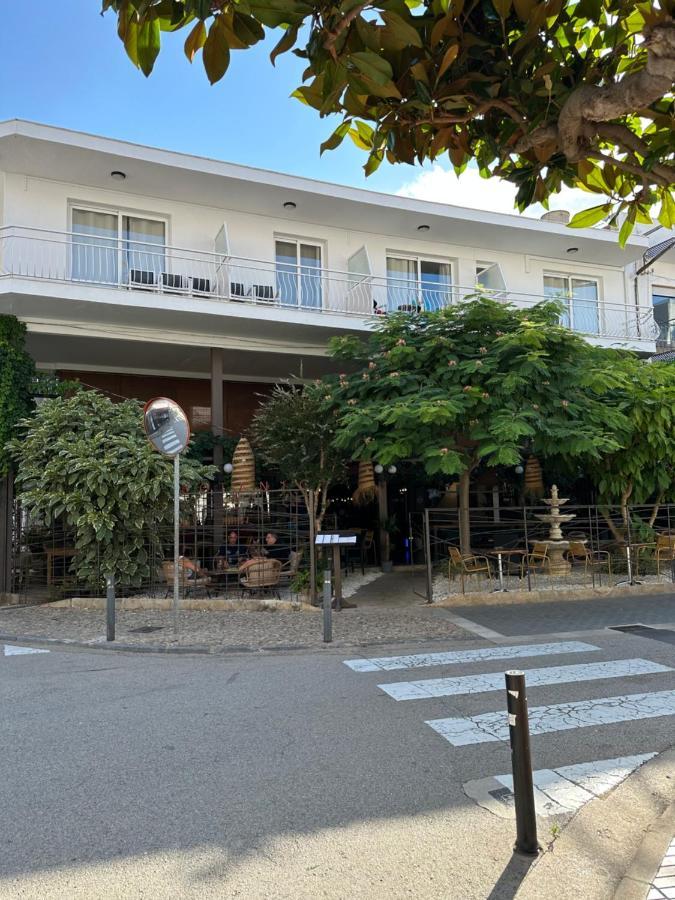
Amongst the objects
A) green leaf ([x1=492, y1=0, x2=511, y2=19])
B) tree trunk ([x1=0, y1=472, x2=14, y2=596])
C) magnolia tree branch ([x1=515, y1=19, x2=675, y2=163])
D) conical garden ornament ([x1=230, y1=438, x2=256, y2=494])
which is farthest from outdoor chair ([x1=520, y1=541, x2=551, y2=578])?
green leaf ([x1=492, y1=0, x2=511, y2=19])

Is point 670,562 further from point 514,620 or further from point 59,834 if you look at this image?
point 59,834

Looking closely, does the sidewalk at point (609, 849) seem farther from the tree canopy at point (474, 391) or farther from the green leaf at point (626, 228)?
the tree canopy at point (474, 391)

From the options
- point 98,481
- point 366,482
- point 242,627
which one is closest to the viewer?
point 242,627

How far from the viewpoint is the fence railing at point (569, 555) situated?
12086 mm

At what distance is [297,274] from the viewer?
1453cm

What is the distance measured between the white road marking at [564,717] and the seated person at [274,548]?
7.07 meters

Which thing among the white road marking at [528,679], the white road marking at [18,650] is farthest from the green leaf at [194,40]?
the white road marking at [18,650]

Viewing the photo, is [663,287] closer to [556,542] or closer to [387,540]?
[556,542]

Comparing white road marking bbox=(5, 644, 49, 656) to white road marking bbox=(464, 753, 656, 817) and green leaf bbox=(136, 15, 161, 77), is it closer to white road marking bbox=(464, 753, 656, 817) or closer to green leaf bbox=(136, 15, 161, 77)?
white road marking bbox=(464, 753, 656, 817)

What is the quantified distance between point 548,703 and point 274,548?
7.33 m

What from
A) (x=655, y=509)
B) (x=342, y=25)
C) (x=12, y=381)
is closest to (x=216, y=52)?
(x=342, y=25)

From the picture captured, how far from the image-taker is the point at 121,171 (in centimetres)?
1330

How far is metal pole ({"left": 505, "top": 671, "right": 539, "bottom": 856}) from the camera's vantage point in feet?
10.3

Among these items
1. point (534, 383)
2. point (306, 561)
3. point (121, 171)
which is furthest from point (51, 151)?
point (534, 383)
